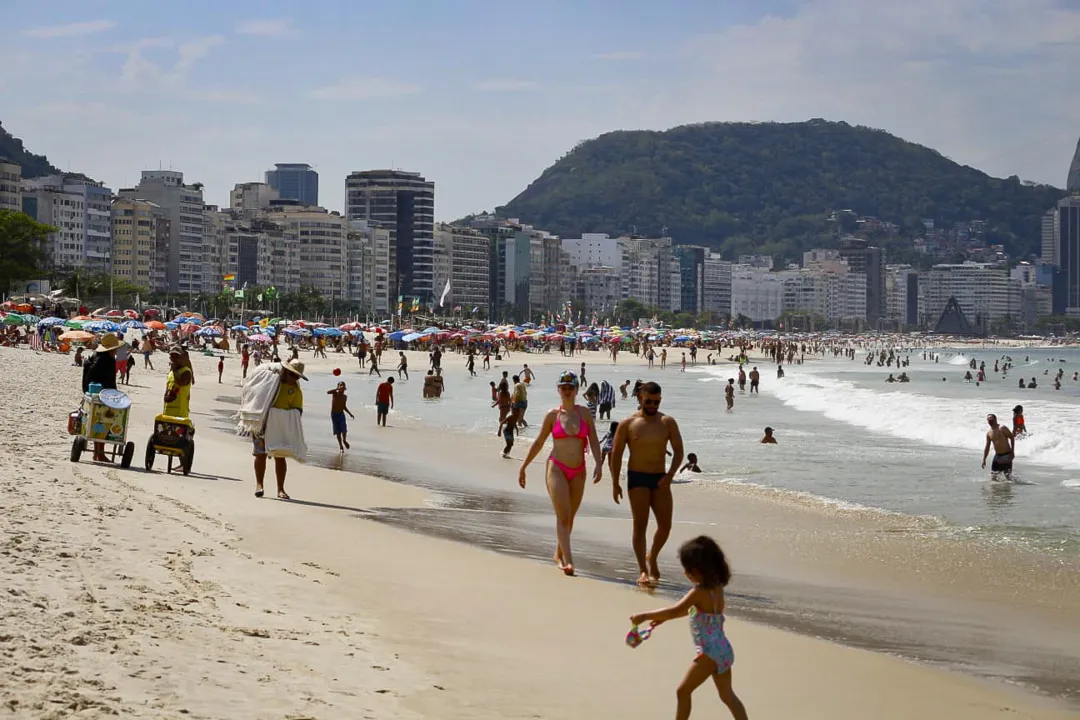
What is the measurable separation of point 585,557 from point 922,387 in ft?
174

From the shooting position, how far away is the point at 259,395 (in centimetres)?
1068

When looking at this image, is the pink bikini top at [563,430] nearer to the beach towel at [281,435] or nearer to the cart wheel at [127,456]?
the beach towel at [281,435]

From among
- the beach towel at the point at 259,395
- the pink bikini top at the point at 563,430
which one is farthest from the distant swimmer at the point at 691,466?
the pink bikini top at the point at 563,430

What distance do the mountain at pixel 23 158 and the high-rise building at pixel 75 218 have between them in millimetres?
34121

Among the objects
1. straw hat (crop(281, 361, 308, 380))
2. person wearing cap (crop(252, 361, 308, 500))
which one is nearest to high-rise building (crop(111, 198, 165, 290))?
person wearing cap (crop(252, 361, 308, 500))

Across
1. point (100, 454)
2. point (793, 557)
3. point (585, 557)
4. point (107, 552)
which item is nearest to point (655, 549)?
point (585, 557)

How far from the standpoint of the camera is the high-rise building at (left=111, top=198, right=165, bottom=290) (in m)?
139

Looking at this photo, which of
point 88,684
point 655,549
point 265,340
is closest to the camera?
point 88,684

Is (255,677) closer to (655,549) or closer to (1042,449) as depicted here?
(655,549)

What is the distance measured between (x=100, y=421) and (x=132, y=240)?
134183mm

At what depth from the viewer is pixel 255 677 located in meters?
4.87

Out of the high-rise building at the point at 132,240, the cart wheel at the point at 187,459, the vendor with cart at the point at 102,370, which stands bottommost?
the cart wheel at the point at 187,459

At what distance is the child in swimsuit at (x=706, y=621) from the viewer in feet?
15.6

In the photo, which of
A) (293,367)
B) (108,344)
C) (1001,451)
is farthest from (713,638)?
(1001,451)
